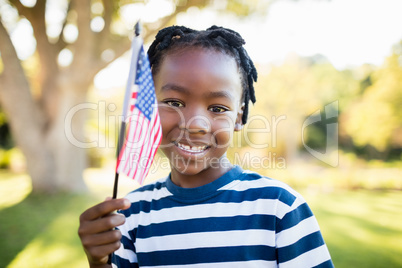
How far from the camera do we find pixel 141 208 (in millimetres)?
1559

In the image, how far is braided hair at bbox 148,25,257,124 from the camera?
149cm

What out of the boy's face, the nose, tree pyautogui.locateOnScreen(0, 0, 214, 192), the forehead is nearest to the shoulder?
the boy's face

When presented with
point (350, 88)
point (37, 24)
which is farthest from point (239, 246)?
point (350, 88)

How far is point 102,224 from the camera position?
3.51 feet

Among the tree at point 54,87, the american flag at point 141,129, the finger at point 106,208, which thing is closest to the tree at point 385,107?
the tree at point 54,87

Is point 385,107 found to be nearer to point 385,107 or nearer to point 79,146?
point 385,107

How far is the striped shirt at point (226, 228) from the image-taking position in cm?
125

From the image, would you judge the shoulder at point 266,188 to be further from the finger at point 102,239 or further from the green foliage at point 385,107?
the green foliage at point 385,107

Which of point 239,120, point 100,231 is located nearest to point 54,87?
point 239,120

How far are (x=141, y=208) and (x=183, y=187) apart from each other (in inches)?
9.7

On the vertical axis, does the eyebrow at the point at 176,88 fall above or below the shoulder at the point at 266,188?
above

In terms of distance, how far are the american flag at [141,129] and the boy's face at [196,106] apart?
0.44 ft

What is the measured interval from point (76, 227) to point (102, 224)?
205 inches

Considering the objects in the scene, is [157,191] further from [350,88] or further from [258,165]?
[350,88]
